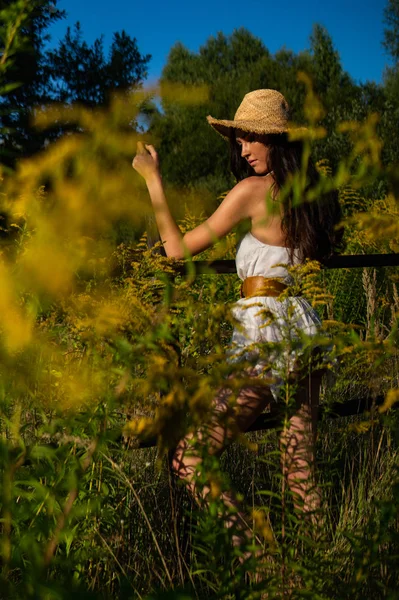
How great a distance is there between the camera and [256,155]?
2.59 meters

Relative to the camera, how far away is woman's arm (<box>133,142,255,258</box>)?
2.29 meters

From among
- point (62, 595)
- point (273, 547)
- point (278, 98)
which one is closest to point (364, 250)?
point (278, 98)

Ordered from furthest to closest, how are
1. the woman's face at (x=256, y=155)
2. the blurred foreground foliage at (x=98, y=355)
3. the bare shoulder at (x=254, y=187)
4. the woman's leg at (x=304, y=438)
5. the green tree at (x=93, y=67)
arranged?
the green tree at (x=93, y=67) < the woman's face at (x=256, y=155) < the bare shoulder at (x=254, y=187) < the woman's leg at (x=304, y=438) < the blurred foreground foliage at (x=98, y=355)

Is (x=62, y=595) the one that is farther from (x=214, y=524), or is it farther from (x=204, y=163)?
(x=204, y=163)

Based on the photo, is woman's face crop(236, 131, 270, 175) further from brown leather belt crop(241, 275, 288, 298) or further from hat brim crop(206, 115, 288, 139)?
brown leather belt crop(241, 275, 288, 298)

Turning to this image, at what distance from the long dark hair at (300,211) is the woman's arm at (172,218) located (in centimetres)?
12

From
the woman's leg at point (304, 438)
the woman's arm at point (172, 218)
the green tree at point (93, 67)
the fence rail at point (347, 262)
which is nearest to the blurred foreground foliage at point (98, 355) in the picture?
the woman's leg at point (304, 438)

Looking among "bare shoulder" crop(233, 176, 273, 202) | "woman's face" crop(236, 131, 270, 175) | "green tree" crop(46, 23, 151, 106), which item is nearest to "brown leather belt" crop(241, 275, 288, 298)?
"bare shoulder" crop(233, 176, 273, 202)

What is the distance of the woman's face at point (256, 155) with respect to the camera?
2574 mm

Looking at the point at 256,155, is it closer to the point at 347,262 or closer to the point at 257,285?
→ the point at 257,285

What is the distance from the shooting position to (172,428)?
52.1 inches

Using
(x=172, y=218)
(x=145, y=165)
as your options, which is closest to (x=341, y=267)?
(x=172, y=218)

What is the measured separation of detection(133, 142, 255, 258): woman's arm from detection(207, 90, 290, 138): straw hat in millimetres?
211

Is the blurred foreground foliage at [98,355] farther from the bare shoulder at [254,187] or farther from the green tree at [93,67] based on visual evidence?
the green tree at [93,67]
